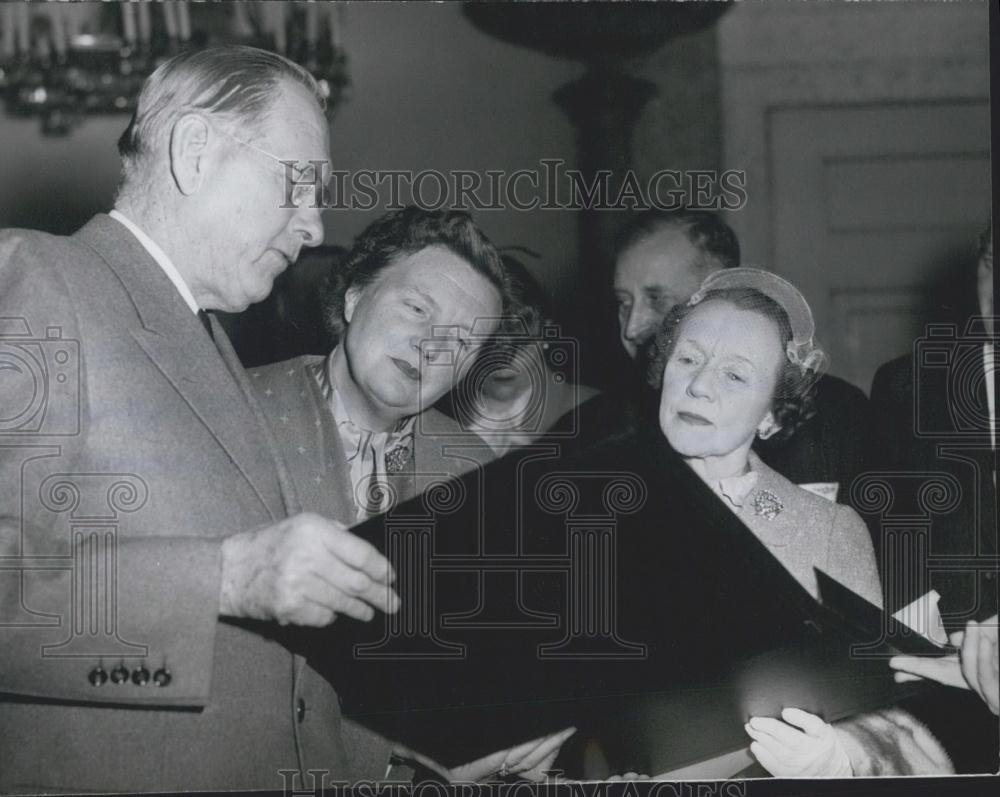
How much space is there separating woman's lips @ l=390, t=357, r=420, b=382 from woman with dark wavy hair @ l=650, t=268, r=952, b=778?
17.3 inches

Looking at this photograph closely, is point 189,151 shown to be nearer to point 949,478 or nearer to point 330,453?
point 330,453

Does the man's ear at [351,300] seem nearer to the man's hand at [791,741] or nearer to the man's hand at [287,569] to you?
the man's hand at [287,569]

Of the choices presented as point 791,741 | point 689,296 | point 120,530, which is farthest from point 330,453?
point 791,741

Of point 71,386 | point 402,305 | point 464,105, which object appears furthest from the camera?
point 464,105

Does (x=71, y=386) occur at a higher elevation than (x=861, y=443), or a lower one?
higher

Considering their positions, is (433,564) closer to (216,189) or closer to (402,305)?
(402,305)

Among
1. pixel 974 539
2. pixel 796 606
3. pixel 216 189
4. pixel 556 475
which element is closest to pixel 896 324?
pixel 974 539

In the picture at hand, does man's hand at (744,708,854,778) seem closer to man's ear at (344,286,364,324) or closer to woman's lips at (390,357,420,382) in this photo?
woman's lips at (390,357,420,382)

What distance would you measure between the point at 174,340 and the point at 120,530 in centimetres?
33

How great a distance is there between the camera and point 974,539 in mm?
2367

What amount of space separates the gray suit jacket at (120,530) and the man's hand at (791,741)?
2.83 ft

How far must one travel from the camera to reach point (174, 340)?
1947mm

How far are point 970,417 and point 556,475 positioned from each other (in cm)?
83

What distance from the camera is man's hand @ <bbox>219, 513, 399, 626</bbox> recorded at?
1.92 meters
